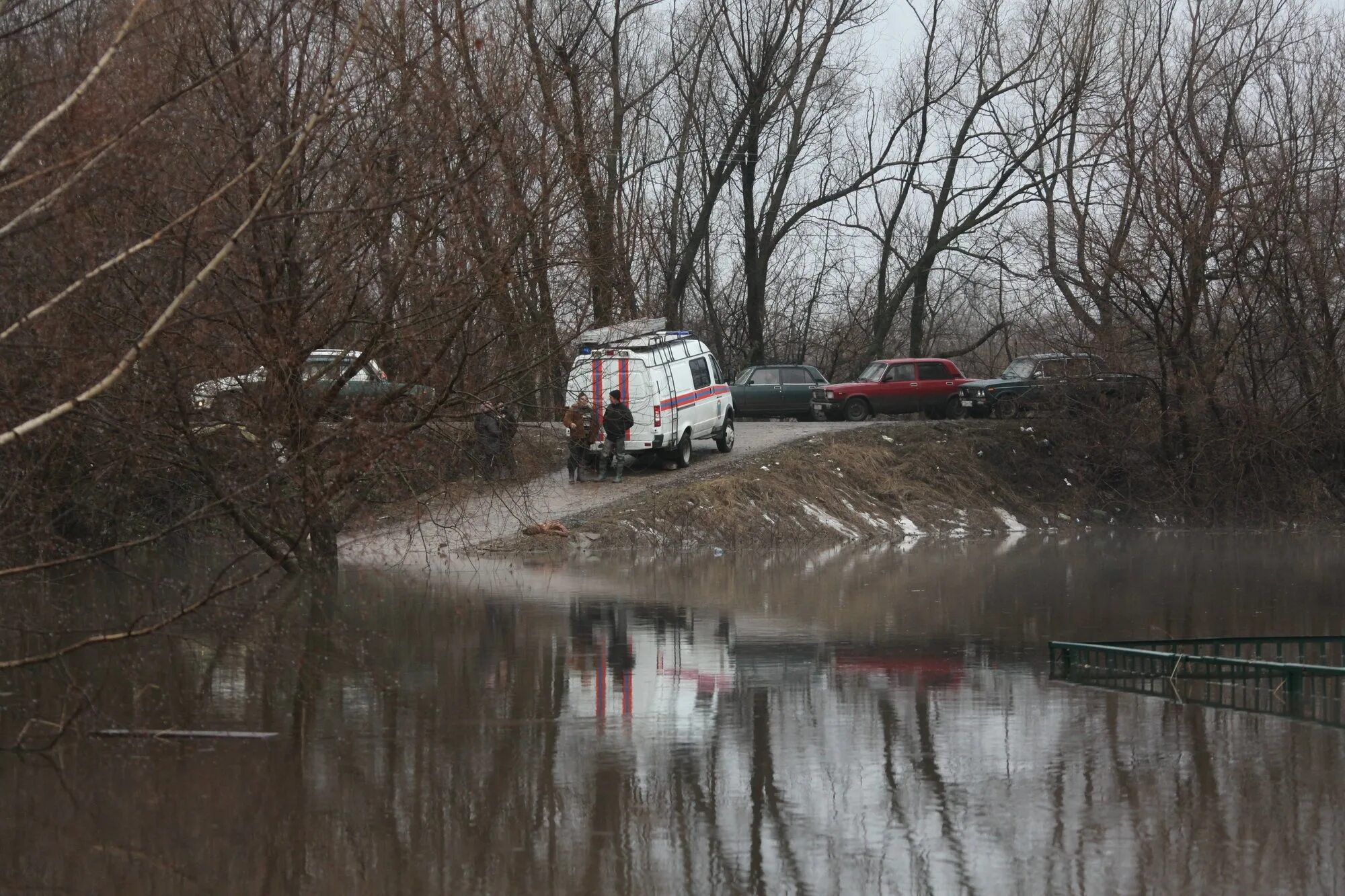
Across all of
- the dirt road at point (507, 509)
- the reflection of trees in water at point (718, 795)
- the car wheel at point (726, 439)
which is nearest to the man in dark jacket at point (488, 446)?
the dirt road at point (507, 509)

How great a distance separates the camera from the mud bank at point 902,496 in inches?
1135

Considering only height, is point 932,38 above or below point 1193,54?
above

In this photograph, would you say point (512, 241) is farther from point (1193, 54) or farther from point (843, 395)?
point (1193, 54)

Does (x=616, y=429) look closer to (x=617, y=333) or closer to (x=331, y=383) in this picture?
(x=617, y=333)

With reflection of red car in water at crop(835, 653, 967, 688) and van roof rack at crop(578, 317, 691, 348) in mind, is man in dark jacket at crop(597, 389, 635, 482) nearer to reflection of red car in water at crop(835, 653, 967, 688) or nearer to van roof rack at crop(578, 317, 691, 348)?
van roof rack at crop(578, 317, 691, 348)

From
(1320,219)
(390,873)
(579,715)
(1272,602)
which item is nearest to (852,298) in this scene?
(1320,219)

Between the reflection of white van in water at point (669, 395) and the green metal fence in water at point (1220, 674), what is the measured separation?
46.8 feet

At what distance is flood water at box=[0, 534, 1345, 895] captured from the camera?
756 centimetres

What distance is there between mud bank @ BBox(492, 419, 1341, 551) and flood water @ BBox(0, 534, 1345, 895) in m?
11.1

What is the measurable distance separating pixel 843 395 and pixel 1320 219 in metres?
12.4

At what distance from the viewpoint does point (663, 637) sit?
16.3 m

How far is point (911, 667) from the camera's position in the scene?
46.5 feet

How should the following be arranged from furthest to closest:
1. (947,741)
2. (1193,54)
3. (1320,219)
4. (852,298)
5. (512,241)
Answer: (852,298)
(1193,54)
(1320,219)
(512,241)
(947,741)

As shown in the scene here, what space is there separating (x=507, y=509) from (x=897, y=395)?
64.2ft
